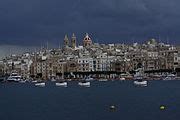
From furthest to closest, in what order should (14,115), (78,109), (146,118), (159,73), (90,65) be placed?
(90,65) < (159,73) < (78,109) < (14,115) < (146,118)

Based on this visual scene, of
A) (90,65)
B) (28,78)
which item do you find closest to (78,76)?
(90,65)

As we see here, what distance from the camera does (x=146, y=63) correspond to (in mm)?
192625

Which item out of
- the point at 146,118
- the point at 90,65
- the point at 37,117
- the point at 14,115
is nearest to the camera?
the point at 146,118

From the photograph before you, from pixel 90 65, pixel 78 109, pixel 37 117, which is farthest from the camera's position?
pixel 90 65

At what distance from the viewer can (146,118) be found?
4216 centimetres

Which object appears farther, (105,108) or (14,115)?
(105,108)

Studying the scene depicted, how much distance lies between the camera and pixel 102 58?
639 feet

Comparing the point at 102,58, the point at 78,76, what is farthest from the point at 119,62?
the point at 78,76

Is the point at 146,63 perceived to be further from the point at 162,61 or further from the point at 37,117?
the point at 37,117

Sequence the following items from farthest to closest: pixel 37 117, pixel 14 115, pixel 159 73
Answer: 1. pixel 159 73
2. pixel 14 115
3. pixel 37 117

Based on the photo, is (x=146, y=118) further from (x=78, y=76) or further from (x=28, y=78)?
(x=28, y=78)

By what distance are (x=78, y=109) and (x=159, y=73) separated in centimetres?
12549

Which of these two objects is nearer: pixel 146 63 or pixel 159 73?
pixel 159 73

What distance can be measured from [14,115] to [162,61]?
14487 centimetres
